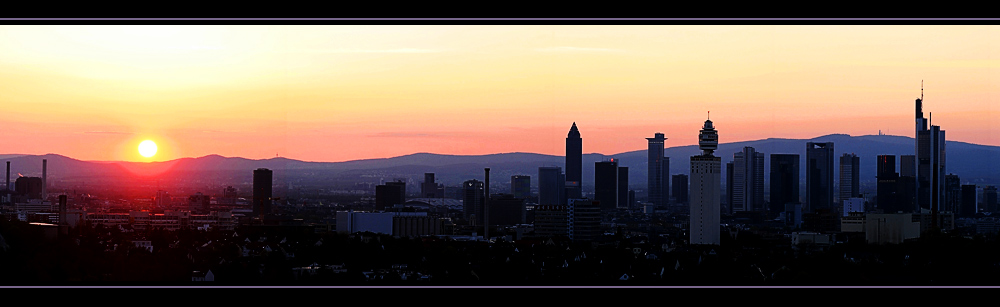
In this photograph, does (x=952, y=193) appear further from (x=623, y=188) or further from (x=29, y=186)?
(x=29, y=186)

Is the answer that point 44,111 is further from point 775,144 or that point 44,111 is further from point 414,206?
point 775,144

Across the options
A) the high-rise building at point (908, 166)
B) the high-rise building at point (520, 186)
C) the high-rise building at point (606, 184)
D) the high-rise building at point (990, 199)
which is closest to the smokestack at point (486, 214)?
the high-rise building at point (520, 186)

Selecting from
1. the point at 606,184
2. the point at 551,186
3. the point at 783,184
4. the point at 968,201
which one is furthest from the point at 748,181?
the point at 968,201

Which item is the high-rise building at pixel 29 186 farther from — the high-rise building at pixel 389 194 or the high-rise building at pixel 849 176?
the high-rise building at pixel 849 176

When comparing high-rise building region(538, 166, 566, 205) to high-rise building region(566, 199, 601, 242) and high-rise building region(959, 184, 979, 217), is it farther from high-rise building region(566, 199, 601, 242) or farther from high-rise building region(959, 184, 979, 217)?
high-rise building region(959, 184, 979, 217)

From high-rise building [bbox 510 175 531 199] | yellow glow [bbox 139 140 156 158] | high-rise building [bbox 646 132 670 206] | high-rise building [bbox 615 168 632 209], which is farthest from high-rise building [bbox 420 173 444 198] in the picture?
yellow glow [bbox 139 140 156 158]
